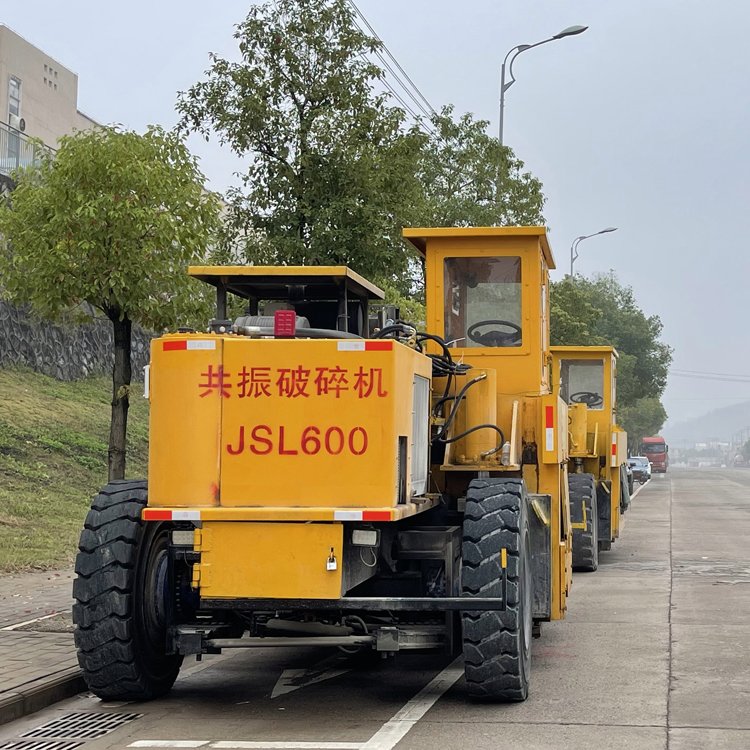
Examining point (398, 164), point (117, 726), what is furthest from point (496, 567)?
point (398, 164)

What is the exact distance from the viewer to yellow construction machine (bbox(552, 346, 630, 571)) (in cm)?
1769

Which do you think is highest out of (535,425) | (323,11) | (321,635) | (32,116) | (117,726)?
(32,116)

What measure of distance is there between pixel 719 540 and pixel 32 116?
33.2 metres

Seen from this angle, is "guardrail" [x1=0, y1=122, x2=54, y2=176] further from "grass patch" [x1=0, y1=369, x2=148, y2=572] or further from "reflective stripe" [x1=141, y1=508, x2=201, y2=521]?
"reflective stripe" [x1=141, y1=508, x2=201, y2=521]

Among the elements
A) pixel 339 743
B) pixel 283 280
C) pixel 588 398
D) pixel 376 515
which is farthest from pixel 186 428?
pixel 588 398

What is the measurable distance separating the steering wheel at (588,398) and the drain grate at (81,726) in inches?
532

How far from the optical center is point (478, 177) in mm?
29656

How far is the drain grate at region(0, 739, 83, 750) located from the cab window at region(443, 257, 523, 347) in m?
4.52

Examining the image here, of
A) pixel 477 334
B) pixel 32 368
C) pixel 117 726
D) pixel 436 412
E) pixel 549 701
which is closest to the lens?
pixel 117 726

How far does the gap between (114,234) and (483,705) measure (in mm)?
5791

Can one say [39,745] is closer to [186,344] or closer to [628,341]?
[186,344]

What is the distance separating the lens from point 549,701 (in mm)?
8688

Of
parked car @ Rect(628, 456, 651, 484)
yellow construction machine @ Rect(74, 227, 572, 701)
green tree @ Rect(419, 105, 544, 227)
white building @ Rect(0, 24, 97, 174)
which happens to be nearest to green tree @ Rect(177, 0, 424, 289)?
yellow construction machine @ Rect(74, 227, 572, 701)

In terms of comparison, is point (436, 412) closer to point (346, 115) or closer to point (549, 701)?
point (549, 701)
